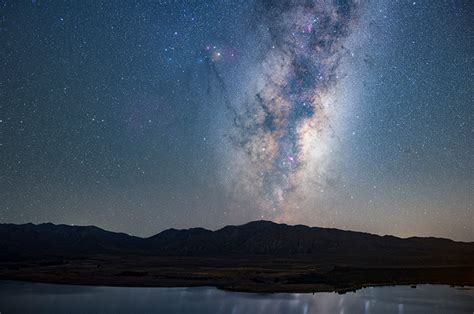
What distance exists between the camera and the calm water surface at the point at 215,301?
43781 mm

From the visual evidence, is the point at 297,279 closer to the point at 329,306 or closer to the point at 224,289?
the point at 224,289

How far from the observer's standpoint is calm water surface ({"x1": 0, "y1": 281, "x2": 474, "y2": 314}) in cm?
4378

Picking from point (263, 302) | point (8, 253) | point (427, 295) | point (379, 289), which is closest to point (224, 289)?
point (263, 302)

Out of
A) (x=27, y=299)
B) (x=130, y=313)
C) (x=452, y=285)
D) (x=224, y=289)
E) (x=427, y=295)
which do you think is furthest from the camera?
(x=452, y=285)

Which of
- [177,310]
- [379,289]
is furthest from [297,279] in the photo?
[177,310]

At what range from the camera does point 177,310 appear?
43844mm

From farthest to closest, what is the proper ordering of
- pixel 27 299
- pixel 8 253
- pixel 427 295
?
pixel 8 253 < pixel 427 295 < pixel 27 299

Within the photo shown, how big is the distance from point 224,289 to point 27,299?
25559 mm

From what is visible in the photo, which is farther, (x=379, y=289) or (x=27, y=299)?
(x=379, y=289)

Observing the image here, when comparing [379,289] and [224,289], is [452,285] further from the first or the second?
[224,289]

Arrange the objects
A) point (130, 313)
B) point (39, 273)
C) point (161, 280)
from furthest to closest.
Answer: point (39, 273) < point (161, 280) < point (130, 313)

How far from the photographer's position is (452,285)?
66688 millimetres

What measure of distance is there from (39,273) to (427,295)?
68487mm

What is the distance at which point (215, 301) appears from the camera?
49.8 meters
